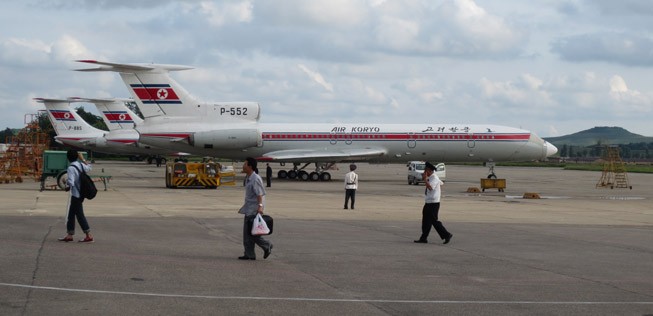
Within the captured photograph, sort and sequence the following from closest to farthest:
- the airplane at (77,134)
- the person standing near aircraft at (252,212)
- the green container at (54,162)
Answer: the person standing near aircraft at (252,212), the green container at (54,162), the airplane at (77,134)

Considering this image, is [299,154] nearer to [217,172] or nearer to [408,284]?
[217,172]

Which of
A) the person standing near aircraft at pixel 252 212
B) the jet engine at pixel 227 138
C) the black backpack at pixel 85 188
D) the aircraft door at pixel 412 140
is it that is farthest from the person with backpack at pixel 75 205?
the aircraft door at pixel 412 140

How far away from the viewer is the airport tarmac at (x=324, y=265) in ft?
33.3

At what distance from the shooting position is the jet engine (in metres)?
48.9

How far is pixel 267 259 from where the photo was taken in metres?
14.6

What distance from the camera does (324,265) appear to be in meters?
13.9

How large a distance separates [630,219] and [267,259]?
15660 millimetres

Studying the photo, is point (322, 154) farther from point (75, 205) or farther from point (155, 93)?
point (75, 205)

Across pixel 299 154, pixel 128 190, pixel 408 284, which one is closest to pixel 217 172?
pixel 128 190

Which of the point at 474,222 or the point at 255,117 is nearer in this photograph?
the point at 474,222

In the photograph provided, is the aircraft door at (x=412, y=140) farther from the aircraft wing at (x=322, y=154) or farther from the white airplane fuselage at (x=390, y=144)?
the aircraft wing at (x=322, y=154)

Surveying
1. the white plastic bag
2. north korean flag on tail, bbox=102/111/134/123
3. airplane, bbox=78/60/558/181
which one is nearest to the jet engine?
airplane, bbox=78/60/558/181

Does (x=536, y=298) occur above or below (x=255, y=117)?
below

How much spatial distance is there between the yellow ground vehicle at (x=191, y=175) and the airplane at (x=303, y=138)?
570cm
